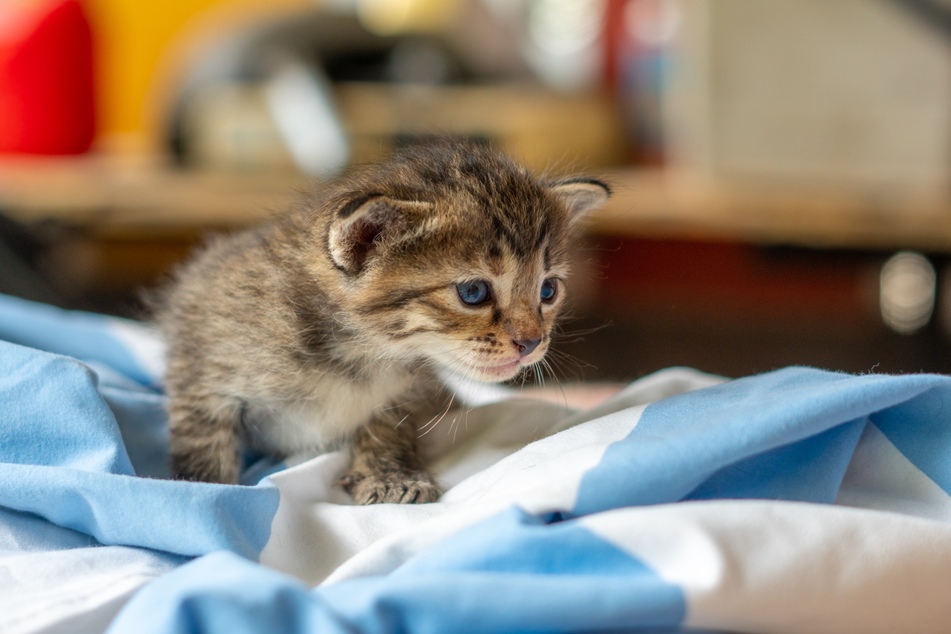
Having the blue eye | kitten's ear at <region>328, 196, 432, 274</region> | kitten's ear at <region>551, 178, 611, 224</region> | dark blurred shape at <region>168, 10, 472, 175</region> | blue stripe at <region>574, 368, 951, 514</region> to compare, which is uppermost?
dark blurred shape at <region>168, 10, 472, 175</region>

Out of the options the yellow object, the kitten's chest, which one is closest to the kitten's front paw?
the kitten's chest

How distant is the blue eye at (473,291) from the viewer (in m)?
1.35

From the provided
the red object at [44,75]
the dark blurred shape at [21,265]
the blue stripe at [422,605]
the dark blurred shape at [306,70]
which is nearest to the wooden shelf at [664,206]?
the dark blurred shape at [306,70]

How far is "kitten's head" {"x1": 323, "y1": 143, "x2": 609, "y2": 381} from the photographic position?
4.36ft

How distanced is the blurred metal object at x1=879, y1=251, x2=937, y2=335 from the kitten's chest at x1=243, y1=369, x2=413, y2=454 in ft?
10.6

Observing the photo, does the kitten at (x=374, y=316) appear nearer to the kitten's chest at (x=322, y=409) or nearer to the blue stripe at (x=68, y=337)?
the kitten's chest at (x=322, y=409)

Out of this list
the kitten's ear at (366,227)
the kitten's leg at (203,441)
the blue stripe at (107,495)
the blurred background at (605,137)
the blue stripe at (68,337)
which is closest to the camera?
the blue stripe at (107,495)

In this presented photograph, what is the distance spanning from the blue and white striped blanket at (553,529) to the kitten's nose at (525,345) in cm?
13

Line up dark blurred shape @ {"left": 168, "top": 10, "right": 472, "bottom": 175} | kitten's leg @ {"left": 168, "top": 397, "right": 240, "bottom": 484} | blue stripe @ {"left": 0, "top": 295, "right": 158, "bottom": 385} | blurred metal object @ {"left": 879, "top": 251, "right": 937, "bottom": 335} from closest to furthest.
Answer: kitten's leg @ {"left": 168, "top": 397, "right": 240, "bottom": 484}, blue stripe @ {"left": 0, "top": 295, "right": 158, "bottom": 385}, dark blurred shape @ {"left": 168, "top": 10, "right": 472, "bottom": 175}, blurred metal object @ {"left": 879, "top": 251, "right": 937, "bottom": 335}

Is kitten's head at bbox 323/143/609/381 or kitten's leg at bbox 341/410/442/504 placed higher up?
kitten's head at bbox 323/143/609/381

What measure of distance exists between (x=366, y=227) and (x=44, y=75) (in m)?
3.20

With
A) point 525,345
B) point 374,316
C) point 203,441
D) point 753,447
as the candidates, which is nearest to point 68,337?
point 203,441

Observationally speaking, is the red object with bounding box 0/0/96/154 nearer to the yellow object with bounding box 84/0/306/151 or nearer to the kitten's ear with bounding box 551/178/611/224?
the yellow object with bounding box 84/0/306/151

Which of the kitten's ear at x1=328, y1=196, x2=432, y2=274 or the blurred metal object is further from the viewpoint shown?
the blurred metal object
